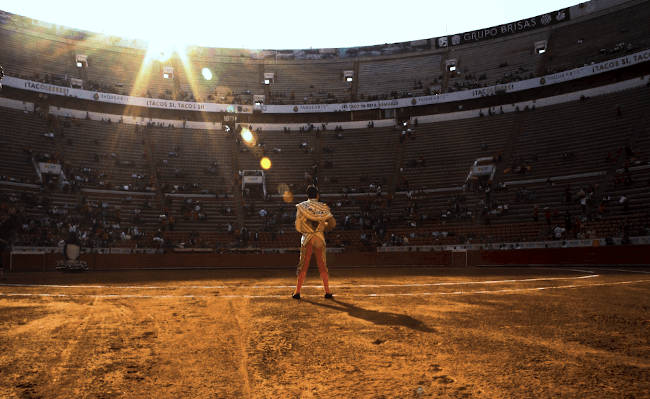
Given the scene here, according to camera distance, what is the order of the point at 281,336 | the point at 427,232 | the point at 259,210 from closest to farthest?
the point at 281,336, the point at 427,232, the point at 259,210

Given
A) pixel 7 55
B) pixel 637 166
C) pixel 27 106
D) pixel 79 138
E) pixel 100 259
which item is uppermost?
pixel 7 55

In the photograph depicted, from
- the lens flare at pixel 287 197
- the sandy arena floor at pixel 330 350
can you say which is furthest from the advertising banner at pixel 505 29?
the sandy arena floor at pixel 330 350

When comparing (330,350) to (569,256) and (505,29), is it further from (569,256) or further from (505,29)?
(505,29)

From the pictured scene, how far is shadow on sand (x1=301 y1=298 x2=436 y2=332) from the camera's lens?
452cm

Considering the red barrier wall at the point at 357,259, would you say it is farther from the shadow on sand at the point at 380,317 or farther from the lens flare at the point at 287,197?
the shadow on sand at the point at 380,317

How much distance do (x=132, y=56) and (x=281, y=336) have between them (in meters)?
44.2

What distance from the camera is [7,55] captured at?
34.7 metres

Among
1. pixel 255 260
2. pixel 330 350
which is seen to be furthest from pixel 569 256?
pixel 330 350

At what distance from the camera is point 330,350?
3518mm

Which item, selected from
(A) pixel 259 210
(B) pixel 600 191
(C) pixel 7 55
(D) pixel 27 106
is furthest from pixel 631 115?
(C) pixel 7 55

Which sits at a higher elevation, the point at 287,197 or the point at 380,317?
the point at 287,197

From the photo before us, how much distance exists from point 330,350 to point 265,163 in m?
32.2

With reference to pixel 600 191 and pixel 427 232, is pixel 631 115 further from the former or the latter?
pixel 427 232

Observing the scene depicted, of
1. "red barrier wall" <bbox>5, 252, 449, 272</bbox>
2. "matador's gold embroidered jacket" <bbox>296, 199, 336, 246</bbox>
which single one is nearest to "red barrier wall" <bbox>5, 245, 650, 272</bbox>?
"red barrier wall" <bbox>5, 252, 449, 272</bbox>
